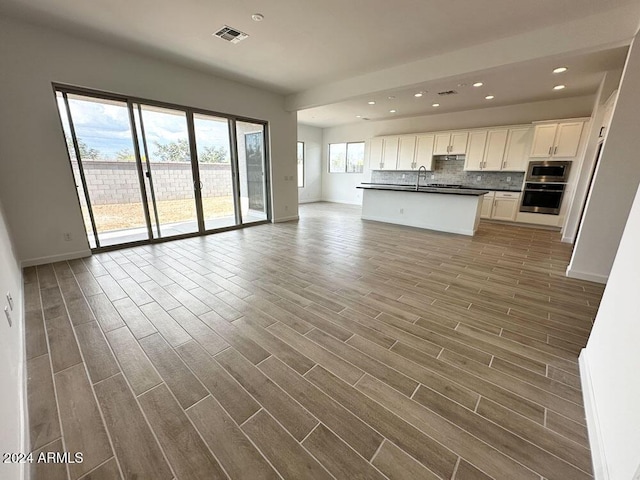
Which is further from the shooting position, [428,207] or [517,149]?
[517,149]

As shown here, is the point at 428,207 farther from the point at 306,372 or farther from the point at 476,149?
the point at 306,372

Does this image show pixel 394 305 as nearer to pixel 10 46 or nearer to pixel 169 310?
pixel 169 310

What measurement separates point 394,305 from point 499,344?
872mm

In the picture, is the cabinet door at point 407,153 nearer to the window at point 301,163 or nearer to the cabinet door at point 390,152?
the cabinet door at point 390,152

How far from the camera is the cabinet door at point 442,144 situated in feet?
23.3

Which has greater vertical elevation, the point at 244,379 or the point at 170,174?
the point at 170,174

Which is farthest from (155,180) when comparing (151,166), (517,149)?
(517,149)

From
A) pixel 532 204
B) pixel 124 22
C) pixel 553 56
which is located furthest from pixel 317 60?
pixel 532 204

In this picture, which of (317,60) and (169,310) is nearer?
(169,310)

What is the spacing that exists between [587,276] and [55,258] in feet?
23.0

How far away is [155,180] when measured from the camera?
14.3 ft

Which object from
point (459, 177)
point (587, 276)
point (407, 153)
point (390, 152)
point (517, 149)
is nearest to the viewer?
point (587, 276)

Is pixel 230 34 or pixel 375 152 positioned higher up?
pixel 230 34

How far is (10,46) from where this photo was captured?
2.94m
